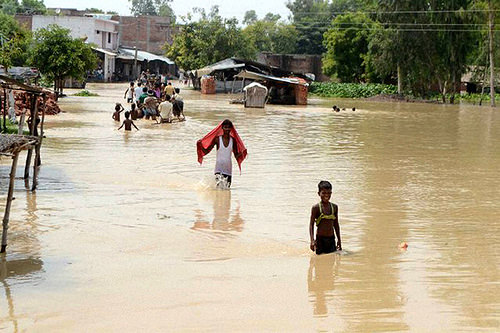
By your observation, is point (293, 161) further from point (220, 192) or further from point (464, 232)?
point (464, 232)

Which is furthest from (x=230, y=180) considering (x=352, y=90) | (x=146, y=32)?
(x=146, y=32)

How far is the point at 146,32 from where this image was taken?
299ft

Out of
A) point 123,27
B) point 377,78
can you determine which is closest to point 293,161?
point 377,78

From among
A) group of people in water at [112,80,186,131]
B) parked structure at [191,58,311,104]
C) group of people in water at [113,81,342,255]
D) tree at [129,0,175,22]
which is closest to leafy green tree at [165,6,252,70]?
parked structure at [191,58,311,104]

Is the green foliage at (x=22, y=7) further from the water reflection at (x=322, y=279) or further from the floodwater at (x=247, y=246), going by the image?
the water reflection at (x=322, y=279)

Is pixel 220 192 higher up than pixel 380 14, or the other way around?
pixel 380 14

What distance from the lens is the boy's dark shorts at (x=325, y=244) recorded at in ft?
29.0

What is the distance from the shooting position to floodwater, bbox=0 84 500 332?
22.9 feet

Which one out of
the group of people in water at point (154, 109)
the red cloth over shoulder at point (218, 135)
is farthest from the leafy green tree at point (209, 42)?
the red cloth over shoulder at point (218, 135)

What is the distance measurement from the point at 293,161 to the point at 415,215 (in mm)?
6691

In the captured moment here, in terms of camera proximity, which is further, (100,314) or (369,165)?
(369,165)

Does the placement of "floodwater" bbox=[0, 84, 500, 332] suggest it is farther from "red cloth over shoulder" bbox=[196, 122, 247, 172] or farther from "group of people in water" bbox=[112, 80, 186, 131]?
"group of people in water" bbox=[112, 80, 186, 131]

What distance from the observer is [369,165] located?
59.8ft

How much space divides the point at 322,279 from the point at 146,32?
85438 millimetres
